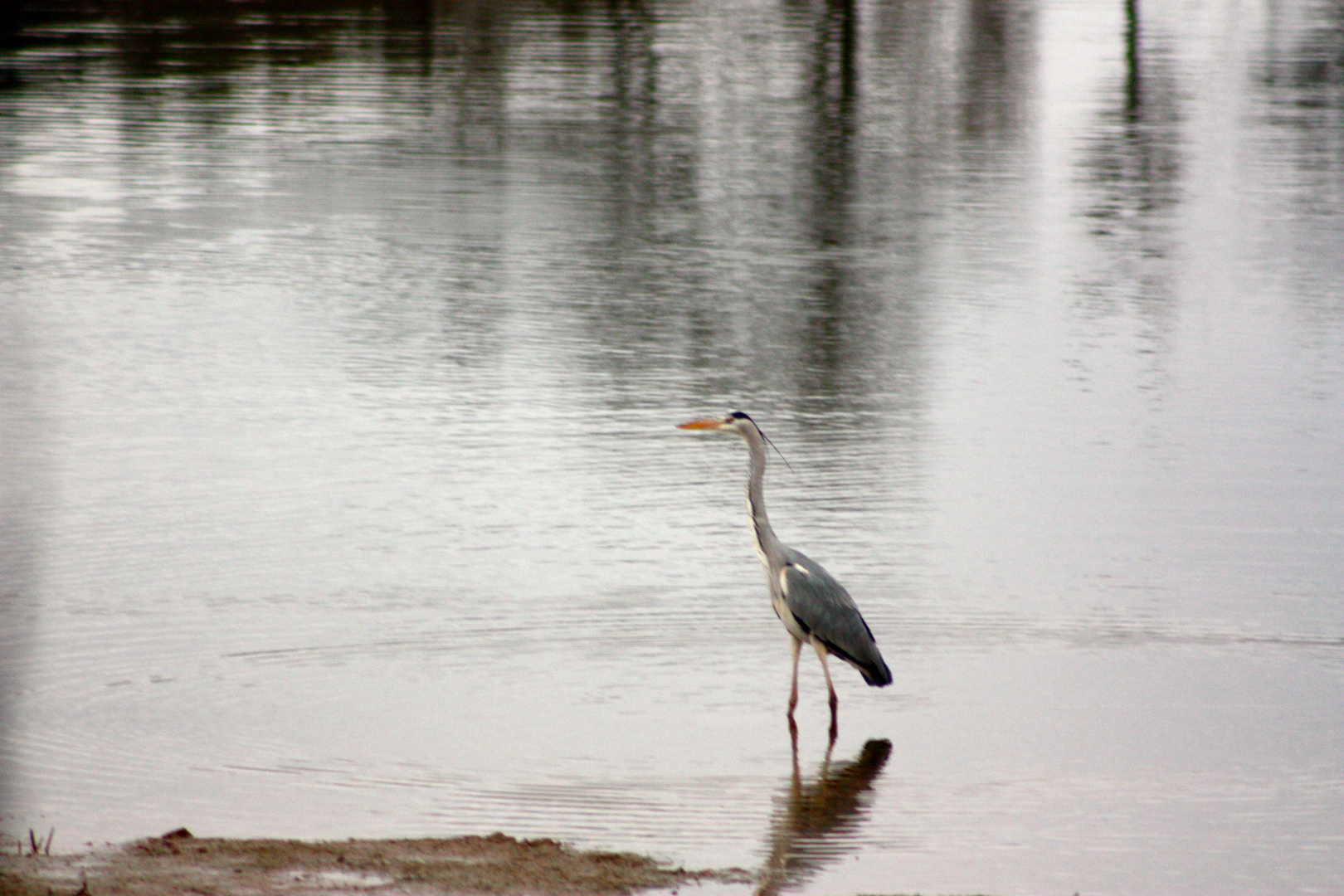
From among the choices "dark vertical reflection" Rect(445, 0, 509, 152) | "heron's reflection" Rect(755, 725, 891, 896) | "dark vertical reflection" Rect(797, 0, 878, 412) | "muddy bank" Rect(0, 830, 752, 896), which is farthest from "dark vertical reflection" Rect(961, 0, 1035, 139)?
"muddy bank" Rect(0, 830, 752, 896)

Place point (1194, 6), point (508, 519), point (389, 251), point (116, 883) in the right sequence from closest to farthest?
point (116, 883)
point (508, 519)
point (389, 251)
point (1194, 6)

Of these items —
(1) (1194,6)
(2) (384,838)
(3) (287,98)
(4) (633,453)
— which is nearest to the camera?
(2) (384,838)

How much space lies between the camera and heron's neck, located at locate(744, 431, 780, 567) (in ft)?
31.7

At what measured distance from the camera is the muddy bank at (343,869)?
7.03 metres

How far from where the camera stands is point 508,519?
12234 millimetres

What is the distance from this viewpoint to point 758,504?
9.80 metres

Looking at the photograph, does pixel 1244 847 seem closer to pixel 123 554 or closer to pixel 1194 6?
pixel 123 554

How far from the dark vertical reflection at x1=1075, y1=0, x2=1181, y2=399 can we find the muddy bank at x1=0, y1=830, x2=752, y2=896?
31.2 feet

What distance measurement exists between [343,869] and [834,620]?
112 inches

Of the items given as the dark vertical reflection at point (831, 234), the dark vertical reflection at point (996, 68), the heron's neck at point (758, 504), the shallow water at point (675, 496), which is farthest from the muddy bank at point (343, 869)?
the dark vertical reflection at point (996, 68)

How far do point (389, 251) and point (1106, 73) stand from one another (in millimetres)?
24176

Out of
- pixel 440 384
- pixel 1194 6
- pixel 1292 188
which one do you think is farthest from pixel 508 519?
pixel 1194 6

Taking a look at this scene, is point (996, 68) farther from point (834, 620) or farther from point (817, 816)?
point (817, 816)

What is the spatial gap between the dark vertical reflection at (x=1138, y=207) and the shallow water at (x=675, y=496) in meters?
0.10
